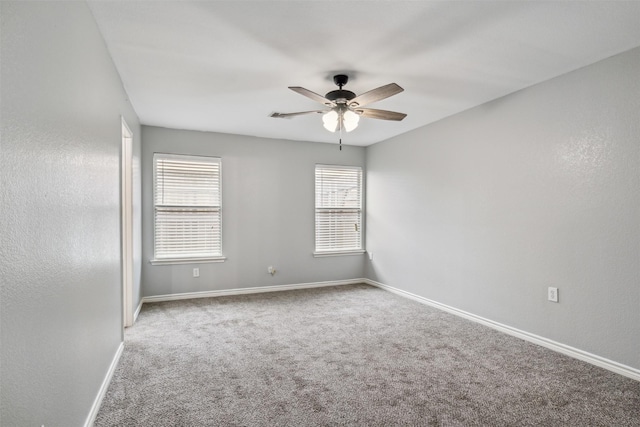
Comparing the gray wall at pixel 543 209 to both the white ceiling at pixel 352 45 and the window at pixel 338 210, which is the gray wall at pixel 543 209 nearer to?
the white ceiling at pixel 352 45


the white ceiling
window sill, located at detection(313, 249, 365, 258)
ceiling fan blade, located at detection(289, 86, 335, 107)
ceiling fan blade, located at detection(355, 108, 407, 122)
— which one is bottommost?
window sill, located at detection(313, 249, 365, 258)

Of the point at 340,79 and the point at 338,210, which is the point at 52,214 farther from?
the point at 338,210

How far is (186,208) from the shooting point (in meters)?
5.02

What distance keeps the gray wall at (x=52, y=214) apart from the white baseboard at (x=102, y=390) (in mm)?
59

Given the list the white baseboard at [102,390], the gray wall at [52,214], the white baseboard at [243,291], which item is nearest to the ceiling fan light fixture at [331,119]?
the gray wall at [52,214]

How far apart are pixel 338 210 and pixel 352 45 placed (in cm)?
363

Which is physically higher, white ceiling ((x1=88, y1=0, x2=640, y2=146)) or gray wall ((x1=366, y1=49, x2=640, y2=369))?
white ceiling ((x1=88, y1=0, x2=640, y2=146))

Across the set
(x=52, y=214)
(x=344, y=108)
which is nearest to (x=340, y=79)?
(x=344, y=108)

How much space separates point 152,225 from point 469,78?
4.17 m

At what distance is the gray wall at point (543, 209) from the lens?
8.89ft

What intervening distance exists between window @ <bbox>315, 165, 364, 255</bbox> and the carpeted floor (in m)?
2.00

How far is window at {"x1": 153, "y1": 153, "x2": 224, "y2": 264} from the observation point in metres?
4.89

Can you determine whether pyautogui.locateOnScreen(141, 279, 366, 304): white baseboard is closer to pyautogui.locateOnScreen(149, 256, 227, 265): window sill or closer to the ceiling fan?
pyautogui.locateOnScreen(149, 256, 227, 265): window sill

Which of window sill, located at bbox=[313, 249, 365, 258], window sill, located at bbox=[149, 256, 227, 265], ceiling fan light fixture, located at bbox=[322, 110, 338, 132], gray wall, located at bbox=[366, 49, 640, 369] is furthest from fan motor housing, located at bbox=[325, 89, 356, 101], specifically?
window sill, located at bbox=[313, 249, 365, 258]
